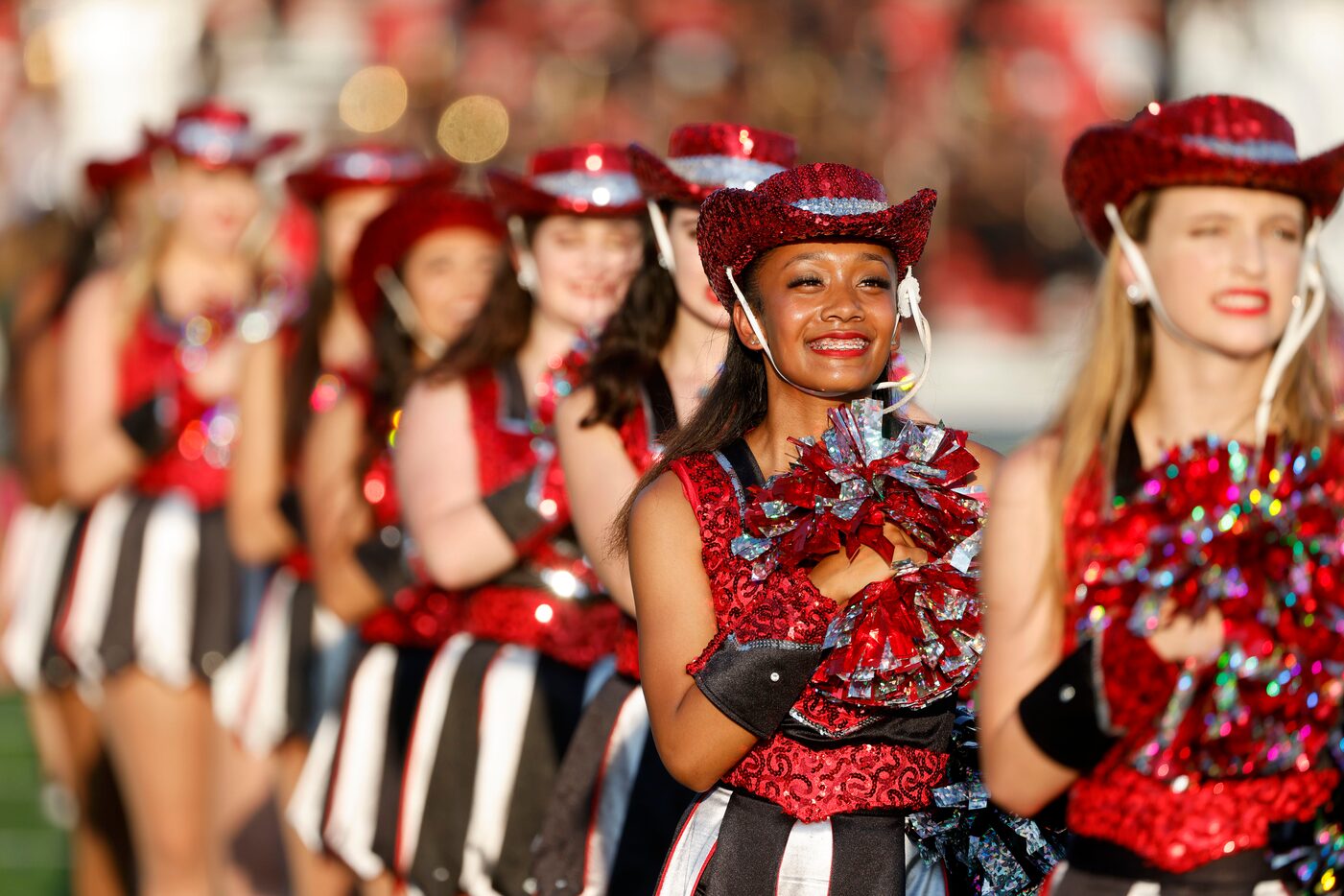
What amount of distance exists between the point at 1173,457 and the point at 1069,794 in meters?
0.48

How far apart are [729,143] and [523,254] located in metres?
0.92

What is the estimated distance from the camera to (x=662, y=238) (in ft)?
13.2

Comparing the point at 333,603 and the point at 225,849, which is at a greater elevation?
the point at 333,603

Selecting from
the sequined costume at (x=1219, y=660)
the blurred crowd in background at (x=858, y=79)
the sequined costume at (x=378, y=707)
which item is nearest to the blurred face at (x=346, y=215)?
the sequined costume at (x=378, y=707)

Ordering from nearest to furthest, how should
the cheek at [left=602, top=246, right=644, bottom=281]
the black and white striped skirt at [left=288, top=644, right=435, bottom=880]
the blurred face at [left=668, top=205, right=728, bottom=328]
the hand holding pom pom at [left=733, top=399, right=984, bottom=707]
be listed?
1. the hand holding pom pom at [left=733, top=399, right=984, bottom=707]
2. the blurred face at [left=668, top=205, right=728, bottom=328]
3. the cheek at [left=602, top=246, right=644, bottom=281]
4. the black and white striped skirt at [left=288, top=644, right=435, bottom=880]

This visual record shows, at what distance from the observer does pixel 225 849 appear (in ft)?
19.6

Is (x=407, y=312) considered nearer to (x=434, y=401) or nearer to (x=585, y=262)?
(x=434, y=401)

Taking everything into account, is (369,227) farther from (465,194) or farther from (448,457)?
(448,457)

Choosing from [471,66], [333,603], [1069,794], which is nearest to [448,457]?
[333,603]

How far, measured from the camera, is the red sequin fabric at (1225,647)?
2.61 metres

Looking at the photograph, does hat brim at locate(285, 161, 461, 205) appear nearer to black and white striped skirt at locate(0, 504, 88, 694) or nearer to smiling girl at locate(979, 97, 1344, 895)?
black and white striped skirt at locate(0, 504, 88, 694)

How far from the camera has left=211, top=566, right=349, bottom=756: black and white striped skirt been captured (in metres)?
5.81

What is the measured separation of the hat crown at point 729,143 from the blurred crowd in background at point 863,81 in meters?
12.8

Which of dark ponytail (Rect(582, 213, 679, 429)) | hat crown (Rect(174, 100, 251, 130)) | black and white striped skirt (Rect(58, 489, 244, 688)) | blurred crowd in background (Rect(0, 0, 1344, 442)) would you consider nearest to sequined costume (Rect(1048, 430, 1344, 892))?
dark ponytail (Rect(582, 213, 679, 429))
